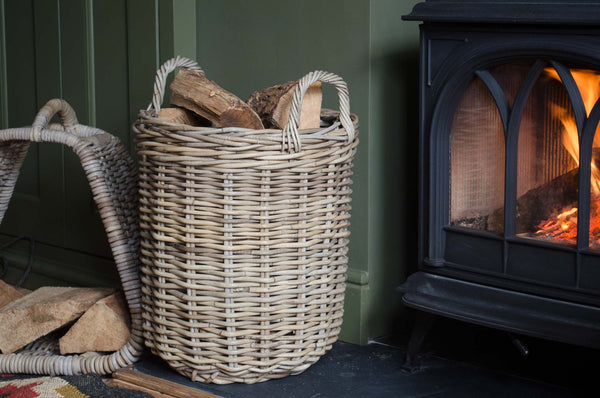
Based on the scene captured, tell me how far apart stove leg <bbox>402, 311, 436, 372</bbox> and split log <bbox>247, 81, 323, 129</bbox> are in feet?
1.69

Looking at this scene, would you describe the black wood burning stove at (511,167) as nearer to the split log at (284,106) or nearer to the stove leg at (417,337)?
the stove leg at (417,337)

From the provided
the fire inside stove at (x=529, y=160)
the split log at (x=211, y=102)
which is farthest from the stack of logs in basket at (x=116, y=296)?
the fire inside stove at (x=529, y=160)

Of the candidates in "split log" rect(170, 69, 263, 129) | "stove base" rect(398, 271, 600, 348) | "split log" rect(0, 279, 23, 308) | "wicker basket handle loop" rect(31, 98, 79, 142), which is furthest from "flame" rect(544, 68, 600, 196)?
"split log" rect(0, 279, 23, 308)

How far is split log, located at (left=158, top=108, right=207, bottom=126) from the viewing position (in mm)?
1671

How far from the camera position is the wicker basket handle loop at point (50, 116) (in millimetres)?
1764

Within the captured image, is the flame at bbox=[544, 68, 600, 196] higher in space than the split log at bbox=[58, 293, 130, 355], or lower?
higher

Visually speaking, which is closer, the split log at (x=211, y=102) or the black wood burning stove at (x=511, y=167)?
the black wood burning stove at (x=511, y=167)

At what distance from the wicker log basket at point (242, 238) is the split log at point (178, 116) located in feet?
0.10

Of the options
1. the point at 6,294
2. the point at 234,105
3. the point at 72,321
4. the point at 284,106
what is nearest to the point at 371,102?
the point at 284,106

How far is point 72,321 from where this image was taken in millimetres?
1938

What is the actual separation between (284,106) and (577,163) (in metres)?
0.64

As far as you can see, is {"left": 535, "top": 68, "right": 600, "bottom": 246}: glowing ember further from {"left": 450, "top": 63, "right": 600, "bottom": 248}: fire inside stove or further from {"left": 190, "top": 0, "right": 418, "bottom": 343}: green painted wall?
{"left": 190, "top": 0, "right": 418, "bottom": 343}: green painted wall

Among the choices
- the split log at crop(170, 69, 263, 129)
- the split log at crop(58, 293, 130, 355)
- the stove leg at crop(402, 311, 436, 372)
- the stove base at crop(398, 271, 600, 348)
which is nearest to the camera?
the stove base at crop(398, 271, 600, 348)

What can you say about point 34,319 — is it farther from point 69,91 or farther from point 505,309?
point 505,309
